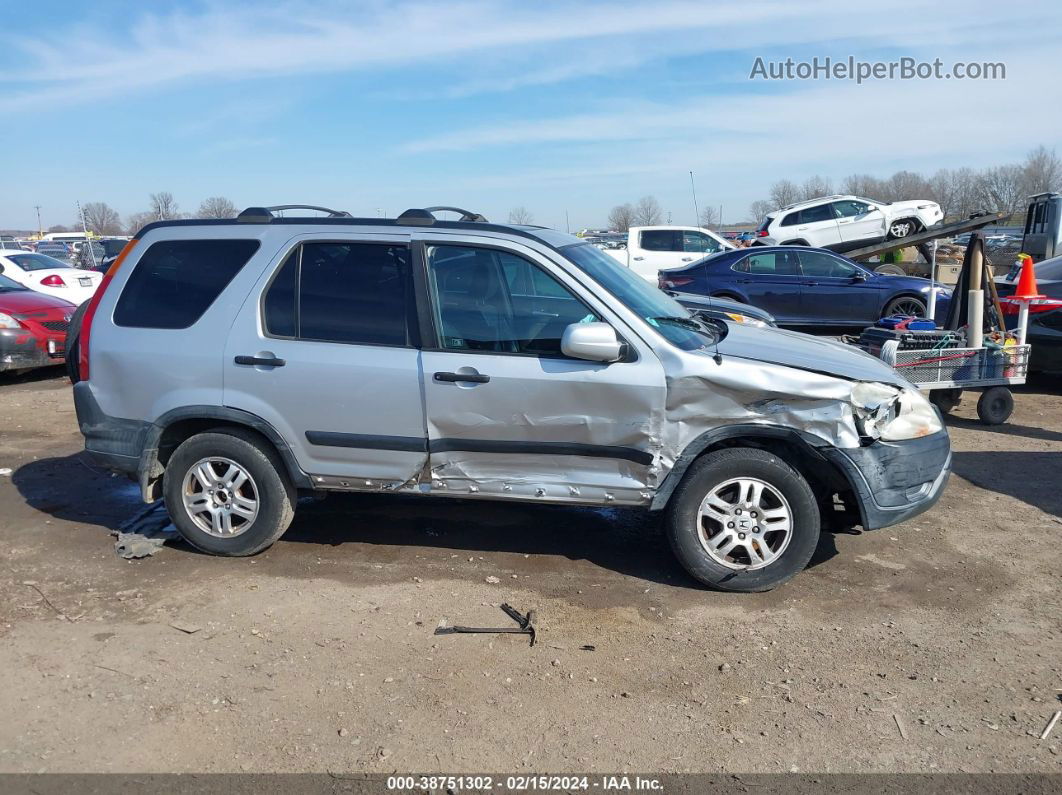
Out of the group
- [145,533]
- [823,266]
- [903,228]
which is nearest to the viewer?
[145,533]

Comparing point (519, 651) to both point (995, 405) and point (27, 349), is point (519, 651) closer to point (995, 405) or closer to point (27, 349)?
point (995, 405)

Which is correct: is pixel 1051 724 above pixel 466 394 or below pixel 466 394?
below

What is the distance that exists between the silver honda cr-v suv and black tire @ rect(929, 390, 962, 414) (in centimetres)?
427

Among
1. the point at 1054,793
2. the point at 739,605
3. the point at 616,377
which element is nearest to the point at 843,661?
the point at 739,605

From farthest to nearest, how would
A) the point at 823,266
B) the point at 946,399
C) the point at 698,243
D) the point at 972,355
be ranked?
the point at 698,243, the point at 823,266, the point at 946,399, the point at 972,355

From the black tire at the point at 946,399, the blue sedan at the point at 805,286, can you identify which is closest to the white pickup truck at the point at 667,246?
the blue sedan at the point at 805,286

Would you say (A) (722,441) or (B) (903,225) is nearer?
(A) (722,441)

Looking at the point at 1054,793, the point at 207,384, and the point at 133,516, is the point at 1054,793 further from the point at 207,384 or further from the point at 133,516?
the point at 133,516

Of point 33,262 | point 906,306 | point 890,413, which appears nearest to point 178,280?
point 890,413

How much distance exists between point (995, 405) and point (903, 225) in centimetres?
1546

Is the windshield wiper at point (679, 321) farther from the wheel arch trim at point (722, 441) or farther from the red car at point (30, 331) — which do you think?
the red car at point (30, 331)

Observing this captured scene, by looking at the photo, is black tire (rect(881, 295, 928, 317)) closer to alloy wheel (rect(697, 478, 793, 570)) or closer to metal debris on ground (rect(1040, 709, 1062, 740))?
alloy wheel (rect(697, 478, 793, 570))

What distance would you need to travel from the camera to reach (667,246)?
1998cm

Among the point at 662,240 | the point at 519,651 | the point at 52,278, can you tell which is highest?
the point at 662,240
